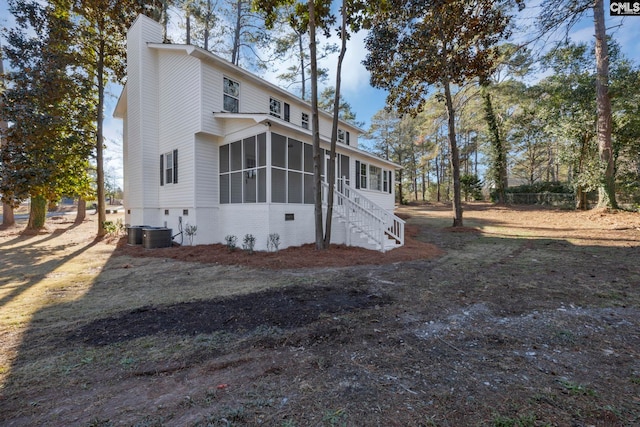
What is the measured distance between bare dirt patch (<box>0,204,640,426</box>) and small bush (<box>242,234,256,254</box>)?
2.43 meters

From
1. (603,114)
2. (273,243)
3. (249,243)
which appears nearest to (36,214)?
(249,243)

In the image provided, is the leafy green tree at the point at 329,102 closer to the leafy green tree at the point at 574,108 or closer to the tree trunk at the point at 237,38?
the tree trunk at the point at 237,38

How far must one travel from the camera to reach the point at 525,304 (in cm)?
402

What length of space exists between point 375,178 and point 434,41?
728cm

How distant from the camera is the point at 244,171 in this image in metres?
9.56

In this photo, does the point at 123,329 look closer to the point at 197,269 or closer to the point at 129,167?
the point at 197,269

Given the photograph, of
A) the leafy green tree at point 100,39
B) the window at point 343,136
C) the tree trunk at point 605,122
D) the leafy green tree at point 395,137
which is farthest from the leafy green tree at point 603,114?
the leafy green tree at point 100,39

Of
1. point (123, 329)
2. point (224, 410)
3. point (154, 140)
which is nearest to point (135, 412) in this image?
point (224, 410)

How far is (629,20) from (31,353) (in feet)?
67.8

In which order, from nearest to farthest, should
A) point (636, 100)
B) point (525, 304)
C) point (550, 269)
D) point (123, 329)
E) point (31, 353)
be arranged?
point (31, 353) → point (123, 329) → point (525, 304) → point (550, 269) → point (636, 100)

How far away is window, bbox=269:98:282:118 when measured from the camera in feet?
42.1

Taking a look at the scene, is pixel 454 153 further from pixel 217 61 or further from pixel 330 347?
pixel 330 347

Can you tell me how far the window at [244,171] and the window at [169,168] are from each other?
6.74 feet

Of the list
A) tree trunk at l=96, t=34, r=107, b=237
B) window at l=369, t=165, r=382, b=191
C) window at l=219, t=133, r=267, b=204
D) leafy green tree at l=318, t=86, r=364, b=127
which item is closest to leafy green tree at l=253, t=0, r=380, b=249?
window at l=219, t=133, r=267, b=204
